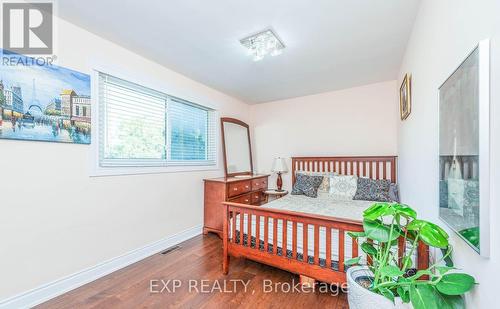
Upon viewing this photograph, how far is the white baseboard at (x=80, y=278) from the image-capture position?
1638mm

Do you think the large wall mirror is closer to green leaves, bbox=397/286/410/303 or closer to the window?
green leaves, bbox=397/286/410/303

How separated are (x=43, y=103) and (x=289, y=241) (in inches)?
93.3

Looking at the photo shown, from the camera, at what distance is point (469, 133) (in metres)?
0.82

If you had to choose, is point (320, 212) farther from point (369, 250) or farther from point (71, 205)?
point (71, 205)

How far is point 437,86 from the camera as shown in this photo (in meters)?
1.28

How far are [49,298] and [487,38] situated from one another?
3.09 meters

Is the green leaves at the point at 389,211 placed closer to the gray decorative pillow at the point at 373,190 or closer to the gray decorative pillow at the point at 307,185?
the gray decorative pillow at the point at 373,190

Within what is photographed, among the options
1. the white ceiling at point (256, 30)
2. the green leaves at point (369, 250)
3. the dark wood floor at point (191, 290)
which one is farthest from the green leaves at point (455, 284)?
the white ceiling at point (256, 30)

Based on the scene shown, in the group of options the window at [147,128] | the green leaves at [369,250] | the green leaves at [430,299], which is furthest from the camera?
the window at [147,128]

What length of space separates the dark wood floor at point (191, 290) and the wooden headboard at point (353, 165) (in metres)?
2.14

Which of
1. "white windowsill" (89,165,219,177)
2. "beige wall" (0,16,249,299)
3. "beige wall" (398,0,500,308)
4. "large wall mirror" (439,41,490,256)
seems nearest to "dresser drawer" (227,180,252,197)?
"white windowsill" (89,165,219,177)

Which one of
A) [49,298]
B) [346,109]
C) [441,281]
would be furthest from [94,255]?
[346,109]

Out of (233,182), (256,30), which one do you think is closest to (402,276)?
(256,30)

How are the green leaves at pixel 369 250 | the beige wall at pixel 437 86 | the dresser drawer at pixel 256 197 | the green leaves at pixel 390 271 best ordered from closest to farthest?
the beige wall at pixel 437 86, the green leaves at pixel 390 271, the green leaves at pixel 369 250, the dresser drawer at pixel 256 197
